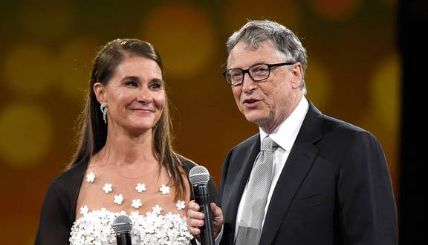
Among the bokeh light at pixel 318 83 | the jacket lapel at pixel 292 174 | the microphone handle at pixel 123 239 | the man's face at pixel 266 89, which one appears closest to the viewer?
the microphone handle at pixel 123 239

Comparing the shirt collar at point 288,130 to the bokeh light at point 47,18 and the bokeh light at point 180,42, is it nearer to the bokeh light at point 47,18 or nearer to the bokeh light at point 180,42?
the bokeh light at point 180,42

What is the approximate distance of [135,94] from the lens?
271 cm

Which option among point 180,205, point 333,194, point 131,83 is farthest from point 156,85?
point 333,194

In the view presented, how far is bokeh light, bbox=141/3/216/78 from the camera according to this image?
161 inches

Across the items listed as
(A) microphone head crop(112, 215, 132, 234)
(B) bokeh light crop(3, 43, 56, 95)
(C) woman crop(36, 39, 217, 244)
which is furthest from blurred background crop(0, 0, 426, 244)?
(A) microphone head crop(112, 215, 132, 234)

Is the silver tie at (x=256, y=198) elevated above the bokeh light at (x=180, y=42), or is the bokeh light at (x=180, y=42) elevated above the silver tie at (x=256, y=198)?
the bokeh light at (x=180, y=42)

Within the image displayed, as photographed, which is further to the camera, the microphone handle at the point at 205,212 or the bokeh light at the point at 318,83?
the bokeh light at the point at 318,83

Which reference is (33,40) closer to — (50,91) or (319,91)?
(50,91)

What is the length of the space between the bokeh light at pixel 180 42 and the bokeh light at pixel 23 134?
0.69m

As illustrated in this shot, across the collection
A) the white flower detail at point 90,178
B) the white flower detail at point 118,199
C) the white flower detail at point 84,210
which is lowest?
the white flower detail at point 84,210

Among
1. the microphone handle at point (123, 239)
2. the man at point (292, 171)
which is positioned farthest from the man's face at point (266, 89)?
the microphone handle at point (123, 239)

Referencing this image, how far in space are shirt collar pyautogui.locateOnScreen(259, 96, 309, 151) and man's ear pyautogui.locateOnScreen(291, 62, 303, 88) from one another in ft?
0.27

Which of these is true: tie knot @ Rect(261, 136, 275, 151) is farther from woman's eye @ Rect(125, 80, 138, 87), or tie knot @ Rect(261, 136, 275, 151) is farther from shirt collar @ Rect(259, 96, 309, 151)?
woman's eye @ Rect(125, 80, 138, 87)

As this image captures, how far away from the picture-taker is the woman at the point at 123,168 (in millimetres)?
2723
